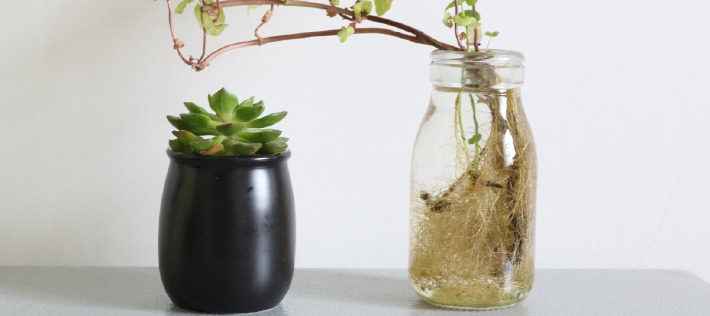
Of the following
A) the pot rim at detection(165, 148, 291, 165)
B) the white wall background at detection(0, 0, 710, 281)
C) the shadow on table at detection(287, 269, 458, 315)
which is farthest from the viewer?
the white wall background at detection(0, 0, 710, 281)

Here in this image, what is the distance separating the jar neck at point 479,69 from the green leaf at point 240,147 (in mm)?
210

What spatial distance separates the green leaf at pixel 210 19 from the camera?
1.00 metres

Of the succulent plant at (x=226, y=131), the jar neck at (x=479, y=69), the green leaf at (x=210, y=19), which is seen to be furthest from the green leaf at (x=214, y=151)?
the jar neck at (x=479, y=69)

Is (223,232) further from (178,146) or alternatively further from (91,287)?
(91,287)

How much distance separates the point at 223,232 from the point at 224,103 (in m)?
0.13

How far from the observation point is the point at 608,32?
122 cm

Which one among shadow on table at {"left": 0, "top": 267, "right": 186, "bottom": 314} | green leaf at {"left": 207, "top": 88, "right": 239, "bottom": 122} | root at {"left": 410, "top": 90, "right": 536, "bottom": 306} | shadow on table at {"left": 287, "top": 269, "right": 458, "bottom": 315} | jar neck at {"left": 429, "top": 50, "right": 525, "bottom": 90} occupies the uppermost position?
jar neck at {"left": 429, "top": 50, "right": 525, "bottom": 90}

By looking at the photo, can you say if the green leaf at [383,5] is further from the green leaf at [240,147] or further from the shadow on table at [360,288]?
the shadow on table at [360,288]

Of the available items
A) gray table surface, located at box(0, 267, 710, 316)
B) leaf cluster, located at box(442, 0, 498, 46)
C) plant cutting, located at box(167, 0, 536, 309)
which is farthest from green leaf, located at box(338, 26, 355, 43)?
gray table surface, located at box(0, 267, 710, 316)

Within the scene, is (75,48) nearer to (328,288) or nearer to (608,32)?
(328,288)

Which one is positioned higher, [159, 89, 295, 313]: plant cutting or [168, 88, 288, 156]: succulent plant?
[168, 88, 288, 156]: succulent plant

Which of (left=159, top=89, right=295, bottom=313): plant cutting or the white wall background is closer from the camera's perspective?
(left=159, top=89, right=295, bottom=313): plant cutting

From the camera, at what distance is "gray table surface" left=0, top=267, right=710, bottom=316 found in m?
1.01

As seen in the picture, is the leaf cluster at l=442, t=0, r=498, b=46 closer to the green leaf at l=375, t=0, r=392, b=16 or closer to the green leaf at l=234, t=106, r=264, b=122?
the green leaf at l=375, t=0, r=392, b=16
